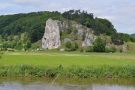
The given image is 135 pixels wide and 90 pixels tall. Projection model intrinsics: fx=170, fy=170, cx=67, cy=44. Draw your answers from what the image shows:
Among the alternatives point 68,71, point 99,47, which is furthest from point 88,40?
point 68,71

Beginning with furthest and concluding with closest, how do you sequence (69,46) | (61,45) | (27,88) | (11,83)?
(61,45), (69,46), (11,83), (27,88)

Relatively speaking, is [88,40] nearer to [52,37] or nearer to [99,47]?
[99,47]

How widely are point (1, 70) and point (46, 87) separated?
1179cm

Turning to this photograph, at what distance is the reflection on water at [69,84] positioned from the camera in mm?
25766

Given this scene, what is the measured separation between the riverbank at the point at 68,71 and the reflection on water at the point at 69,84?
1.28 metres

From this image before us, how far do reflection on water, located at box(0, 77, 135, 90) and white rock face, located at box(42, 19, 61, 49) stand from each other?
127 m

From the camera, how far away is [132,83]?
2916cm

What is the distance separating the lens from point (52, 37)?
543ft

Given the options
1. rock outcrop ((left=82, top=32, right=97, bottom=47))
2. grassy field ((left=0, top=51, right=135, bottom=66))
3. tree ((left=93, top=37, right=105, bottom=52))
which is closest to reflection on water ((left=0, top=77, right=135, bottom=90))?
grassy field ((left=0, top=51, right=135, bottom=66))

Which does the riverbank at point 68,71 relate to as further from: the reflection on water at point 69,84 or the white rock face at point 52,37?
the white rock face at point 52,37

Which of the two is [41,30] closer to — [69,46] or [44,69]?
[69,46]

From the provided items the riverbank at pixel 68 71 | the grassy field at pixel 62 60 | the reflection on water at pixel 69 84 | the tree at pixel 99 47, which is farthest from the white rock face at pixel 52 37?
the reflection on water at pixel 69 84

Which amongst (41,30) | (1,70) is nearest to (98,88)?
→ (1,70)

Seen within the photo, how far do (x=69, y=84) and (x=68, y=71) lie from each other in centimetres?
508
